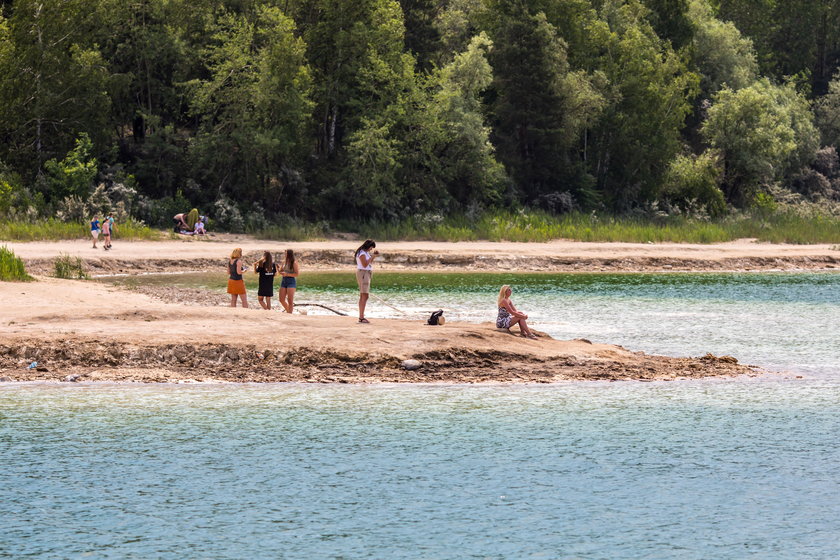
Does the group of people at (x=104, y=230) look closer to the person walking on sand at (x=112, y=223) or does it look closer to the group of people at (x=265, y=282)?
the person walking on sand at (x=112, y=223)

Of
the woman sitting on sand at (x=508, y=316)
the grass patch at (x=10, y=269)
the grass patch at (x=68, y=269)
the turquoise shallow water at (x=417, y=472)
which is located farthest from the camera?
the grass patch at (x=68, y=269)

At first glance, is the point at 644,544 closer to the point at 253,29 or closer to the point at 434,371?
the point at 434,371

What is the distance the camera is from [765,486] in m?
13.1

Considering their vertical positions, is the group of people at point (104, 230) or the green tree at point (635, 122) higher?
the green tree at point (635, 122)

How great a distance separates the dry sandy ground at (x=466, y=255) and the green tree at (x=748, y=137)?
16.2 metres

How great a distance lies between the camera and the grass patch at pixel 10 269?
30969 mm

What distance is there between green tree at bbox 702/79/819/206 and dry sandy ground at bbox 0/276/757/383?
56093 mm

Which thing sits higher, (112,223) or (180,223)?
(180,223)

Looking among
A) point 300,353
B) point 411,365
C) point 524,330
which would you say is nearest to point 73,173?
point 300,353

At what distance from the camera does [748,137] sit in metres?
74.5

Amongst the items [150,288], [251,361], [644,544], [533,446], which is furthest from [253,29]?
[644,544]

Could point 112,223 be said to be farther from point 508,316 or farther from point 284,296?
point 508,316

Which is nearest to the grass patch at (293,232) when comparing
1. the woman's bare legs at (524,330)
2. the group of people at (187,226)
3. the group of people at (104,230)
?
the group of people at (187,226)

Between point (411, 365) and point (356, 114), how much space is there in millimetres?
43326
